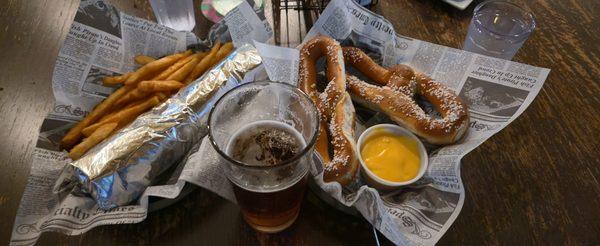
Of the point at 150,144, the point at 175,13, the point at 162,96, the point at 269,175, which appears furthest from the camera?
the point at 175,13

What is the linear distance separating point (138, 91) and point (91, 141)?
138 millimetres

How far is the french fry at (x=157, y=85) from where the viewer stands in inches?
30.3

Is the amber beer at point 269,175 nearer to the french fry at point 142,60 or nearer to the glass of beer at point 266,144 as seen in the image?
the glass of beer at point 266,144

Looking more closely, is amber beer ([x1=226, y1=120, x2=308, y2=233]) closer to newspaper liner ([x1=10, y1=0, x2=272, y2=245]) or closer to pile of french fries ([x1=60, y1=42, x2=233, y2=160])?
newspaper liner ([x1=10, y1=0, x2=272, y2=245])

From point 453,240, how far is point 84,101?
76cm

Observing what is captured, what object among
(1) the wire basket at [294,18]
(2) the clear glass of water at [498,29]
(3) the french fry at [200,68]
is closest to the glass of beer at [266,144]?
(3) the french fry at [200,68]

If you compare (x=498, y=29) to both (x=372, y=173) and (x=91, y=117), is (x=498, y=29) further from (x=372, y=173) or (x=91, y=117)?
(x=91, y=117)

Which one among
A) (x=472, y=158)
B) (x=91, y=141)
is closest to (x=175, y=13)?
(x=91, y=141)

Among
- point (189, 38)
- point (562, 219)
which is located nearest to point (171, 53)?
point (189, 38)

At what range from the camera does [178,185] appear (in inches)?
24.4

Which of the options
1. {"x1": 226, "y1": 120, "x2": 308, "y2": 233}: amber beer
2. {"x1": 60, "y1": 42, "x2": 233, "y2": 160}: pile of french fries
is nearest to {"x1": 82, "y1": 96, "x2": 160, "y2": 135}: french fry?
{"x1": 60, "y1": 42, "x2": 233, "y2": 160}: pile of french fries

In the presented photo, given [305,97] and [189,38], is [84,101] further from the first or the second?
[305,97]

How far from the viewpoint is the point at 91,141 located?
694mm

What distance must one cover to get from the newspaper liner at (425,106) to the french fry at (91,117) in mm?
241
